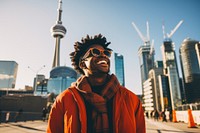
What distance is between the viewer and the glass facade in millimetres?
169500

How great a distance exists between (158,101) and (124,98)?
445ft

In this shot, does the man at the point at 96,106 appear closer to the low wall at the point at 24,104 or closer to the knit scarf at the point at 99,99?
the knit scarf at the point at 99,99

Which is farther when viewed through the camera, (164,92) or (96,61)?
(164,92)

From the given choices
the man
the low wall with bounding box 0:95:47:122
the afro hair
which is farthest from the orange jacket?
the low wall with bounding box 0:95:47:122

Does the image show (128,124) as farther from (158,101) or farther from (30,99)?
(158,101)

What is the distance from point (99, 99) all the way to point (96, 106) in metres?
0.09

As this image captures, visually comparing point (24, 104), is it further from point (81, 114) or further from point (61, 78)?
point (61, 78)

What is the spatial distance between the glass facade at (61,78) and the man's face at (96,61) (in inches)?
6668

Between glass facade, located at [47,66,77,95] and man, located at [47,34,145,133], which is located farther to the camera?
glass facade, located at [47,66,77,95]

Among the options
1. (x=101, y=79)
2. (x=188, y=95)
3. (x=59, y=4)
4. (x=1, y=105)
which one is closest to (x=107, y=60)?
(x=101, y=79)

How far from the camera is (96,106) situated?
200 centimetres

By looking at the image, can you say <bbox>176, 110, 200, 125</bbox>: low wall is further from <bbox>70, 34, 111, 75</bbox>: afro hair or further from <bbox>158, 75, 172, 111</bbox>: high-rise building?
<bbox>158, 75, 172, 111</bbox>: high-rise building

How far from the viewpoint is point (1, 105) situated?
141 ft

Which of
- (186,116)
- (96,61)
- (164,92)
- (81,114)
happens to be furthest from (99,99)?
(164,92)
